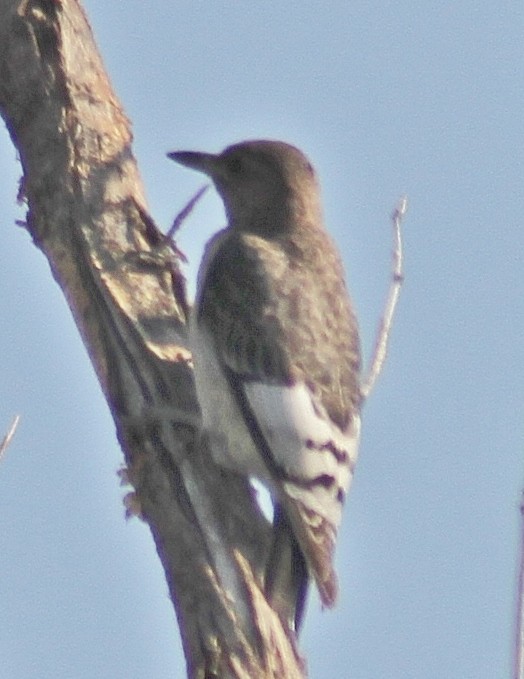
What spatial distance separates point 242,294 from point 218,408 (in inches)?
27.1

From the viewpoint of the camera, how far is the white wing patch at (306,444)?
20.1 ft

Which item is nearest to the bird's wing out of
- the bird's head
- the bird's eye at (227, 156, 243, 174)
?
the bird's head

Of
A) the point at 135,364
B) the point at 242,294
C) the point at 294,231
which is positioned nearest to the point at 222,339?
the point at 242,294

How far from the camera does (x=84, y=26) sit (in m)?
6.70

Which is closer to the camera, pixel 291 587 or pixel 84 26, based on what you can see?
pixel 291 587

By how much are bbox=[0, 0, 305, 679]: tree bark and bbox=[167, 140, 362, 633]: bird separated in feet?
0.42

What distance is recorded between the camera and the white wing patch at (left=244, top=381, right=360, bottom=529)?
6121mm

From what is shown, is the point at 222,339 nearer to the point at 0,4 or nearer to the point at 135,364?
the point at 135,364

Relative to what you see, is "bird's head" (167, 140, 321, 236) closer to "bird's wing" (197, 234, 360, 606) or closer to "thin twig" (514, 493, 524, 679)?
"bird's wing" (197, 234, 360, 606)

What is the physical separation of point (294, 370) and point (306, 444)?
1.42 feet

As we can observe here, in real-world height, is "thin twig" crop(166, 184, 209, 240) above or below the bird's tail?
above

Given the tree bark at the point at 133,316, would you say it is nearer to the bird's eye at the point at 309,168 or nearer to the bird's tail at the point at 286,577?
the bird's tail at the point at 286,577

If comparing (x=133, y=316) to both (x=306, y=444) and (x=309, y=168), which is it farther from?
(x=309, y=168)

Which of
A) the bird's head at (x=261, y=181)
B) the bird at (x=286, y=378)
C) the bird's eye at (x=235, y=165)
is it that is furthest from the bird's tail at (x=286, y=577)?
the bird's eye at (x=235, y=165)
